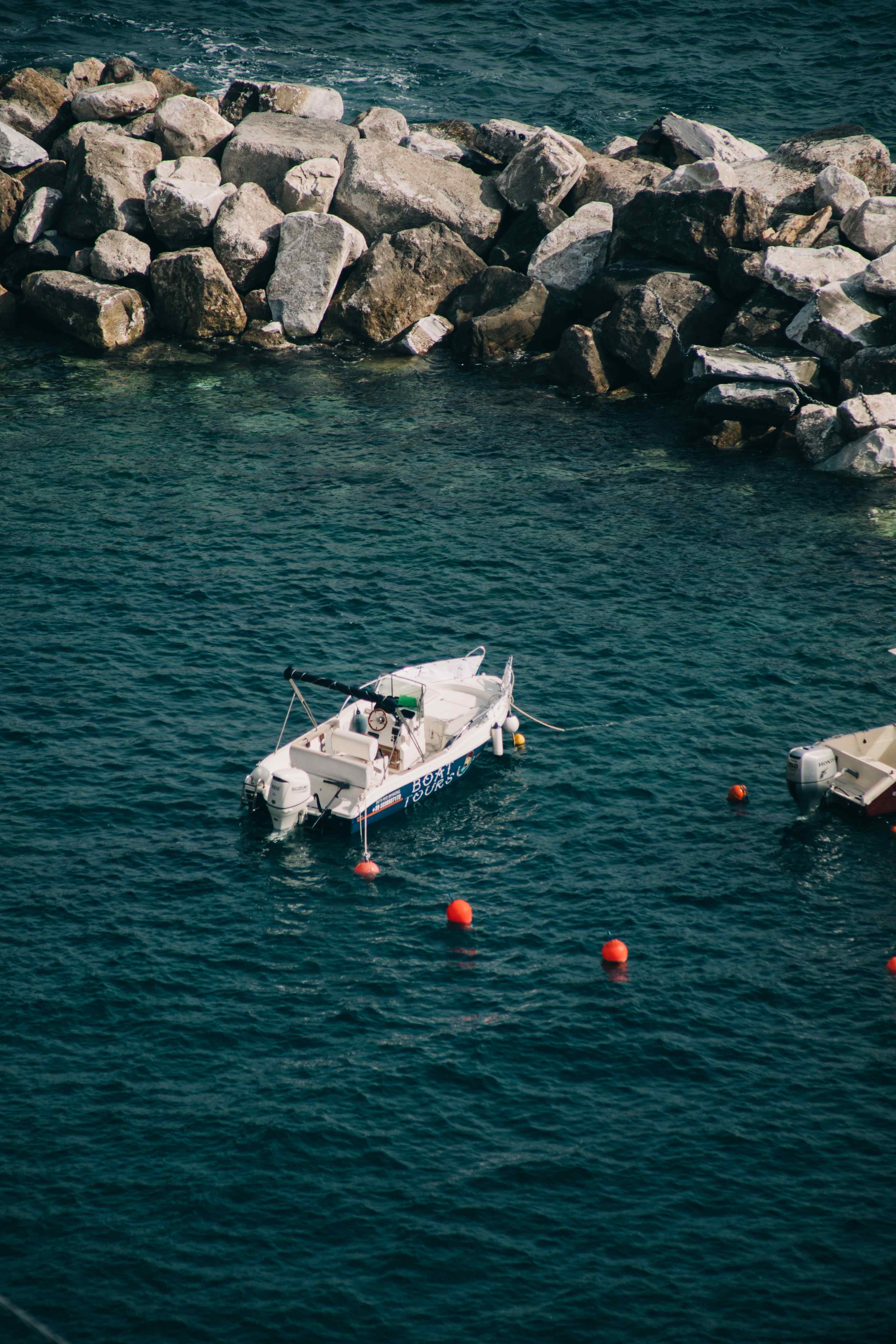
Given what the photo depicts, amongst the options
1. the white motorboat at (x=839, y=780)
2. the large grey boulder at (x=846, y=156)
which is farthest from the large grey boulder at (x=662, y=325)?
the white motorboat at (x=839, y=780)

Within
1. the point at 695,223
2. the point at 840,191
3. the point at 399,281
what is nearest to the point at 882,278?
the point at 840,191

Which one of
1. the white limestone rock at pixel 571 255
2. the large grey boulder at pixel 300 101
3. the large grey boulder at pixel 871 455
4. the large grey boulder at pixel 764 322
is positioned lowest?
the large grey boulder at pixel 871 455

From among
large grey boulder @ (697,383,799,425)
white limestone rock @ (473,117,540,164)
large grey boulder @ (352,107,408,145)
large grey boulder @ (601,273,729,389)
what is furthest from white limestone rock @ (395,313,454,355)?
large grey boulder @ (697,383,799,425)

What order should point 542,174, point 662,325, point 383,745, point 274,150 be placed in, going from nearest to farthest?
point 383,745 → point 662,325 → point 542,174 → point 274,150

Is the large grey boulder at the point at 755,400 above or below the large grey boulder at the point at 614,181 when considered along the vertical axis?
below

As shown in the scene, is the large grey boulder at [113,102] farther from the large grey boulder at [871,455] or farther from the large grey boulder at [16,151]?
the large grey boulder at [871,455]

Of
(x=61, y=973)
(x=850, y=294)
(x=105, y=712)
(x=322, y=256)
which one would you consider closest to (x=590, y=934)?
(x=61, y=973)

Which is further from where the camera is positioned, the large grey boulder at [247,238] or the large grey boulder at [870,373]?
the large grey boulder at [247,238]

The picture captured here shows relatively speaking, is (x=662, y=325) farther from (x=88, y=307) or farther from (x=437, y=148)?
(x=88, y=307)
